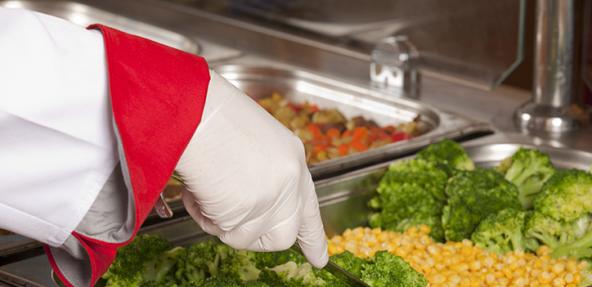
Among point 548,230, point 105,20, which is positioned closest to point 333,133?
point 548,230

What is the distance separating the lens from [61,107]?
1241mm

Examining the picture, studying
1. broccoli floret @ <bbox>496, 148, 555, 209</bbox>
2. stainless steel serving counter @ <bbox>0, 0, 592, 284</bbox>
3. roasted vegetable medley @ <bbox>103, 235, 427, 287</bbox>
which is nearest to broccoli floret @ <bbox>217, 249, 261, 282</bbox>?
roasted vegetable medley @ <bbox>103, 235, 427, 287</bbox>

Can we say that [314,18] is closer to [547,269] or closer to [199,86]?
[547,269]

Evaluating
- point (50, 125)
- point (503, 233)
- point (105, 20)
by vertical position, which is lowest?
point (105, 20)

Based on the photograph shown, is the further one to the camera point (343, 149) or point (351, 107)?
point (351, 107)

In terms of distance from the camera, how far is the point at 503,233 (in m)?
1.94

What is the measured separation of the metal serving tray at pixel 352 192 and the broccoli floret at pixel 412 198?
1.7 inches

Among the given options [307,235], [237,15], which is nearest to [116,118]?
[307,235]

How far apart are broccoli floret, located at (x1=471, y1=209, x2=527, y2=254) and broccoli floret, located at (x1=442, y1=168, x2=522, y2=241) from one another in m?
0.05

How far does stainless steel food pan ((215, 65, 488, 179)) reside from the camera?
2.27 metres

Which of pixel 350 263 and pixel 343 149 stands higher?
pixel 350 263

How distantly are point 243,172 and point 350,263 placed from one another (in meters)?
0.47

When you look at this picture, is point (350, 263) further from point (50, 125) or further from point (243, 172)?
point (50, 125)

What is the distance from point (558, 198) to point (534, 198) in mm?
165
